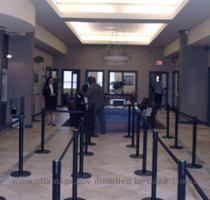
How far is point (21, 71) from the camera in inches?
419

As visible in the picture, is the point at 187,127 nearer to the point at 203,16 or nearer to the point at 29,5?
the point at 203,16

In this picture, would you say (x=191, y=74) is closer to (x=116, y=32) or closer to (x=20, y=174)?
(x=116, y=32)

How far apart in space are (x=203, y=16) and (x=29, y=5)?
485 centimetres

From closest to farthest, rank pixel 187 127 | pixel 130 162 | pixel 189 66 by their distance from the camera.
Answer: pixel 130 162 < pixel 187 127 < pixel 189 66

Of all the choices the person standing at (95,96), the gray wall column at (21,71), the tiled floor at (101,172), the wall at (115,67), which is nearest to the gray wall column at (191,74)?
the tiled floor at (101,172)

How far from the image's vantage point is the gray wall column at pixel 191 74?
12703 millimetres

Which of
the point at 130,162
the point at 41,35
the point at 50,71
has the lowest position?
the point at 130,162

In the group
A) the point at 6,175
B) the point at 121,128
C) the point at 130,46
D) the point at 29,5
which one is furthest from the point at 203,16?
the point at 130,46

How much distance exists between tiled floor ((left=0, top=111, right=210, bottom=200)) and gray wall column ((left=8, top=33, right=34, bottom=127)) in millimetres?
1968

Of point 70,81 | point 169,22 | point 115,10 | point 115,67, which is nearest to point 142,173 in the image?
point 115,10

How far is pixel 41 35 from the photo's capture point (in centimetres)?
1183

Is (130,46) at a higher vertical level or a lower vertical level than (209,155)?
higher

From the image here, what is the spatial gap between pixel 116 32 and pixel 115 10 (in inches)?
197

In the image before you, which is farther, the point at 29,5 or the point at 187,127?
the point at 187,127
